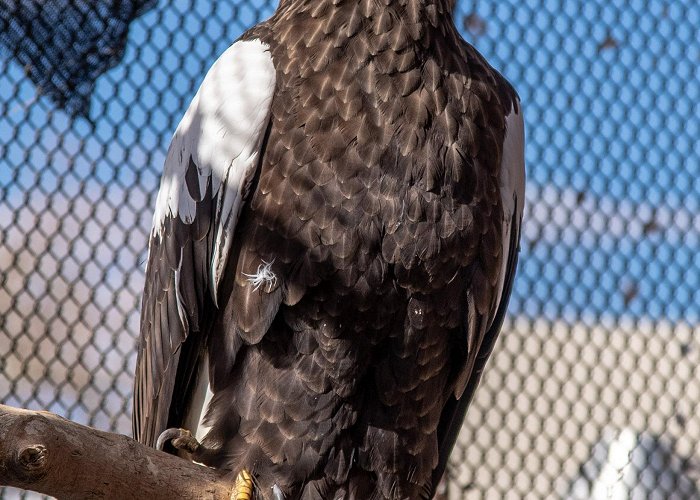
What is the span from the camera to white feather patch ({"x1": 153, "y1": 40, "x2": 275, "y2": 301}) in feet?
6.17

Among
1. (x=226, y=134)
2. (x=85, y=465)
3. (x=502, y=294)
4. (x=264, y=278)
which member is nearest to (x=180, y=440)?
(x=264, y=278)

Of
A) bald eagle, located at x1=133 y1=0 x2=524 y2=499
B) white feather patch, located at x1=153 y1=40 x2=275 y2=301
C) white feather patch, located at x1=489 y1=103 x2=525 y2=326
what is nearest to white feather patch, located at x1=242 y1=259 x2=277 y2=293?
bald eagle, located at x1=133 y1=0 x2=524 y2=499

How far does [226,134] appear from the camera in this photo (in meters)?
1.94

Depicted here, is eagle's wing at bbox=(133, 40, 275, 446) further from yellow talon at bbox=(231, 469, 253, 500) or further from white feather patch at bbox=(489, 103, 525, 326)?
white feather patch at bbox=(489, 103, 525, 326)

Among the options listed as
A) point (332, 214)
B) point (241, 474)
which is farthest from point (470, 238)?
point (241, 474)

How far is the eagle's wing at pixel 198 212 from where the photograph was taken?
6.22 ft

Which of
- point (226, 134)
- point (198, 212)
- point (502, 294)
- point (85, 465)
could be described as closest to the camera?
point (85, 465)

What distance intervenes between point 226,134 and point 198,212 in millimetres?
206

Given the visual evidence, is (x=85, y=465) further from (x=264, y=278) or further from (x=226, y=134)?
(x=226, y=134)

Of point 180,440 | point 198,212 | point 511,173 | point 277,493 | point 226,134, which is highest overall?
point 226,134

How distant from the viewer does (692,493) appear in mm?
4367

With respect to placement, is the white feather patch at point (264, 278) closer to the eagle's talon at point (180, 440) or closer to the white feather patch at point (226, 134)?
the white feather patch at point (226, 134)

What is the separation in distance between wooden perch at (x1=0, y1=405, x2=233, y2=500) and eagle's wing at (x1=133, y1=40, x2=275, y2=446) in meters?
0.40

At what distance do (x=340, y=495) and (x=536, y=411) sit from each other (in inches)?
111
